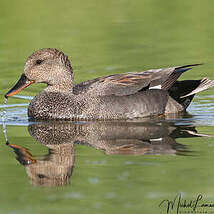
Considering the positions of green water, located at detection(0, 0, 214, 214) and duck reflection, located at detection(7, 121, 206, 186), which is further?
duck reflection, located at detection(7, 121, 206, 186)

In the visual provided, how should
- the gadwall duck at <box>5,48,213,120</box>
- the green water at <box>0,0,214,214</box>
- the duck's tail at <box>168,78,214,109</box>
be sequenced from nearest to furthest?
the green water at <box>0,0,214,214</box> → the gadwall duck at <box>5,48,213,120</box> → the duck's tail at <box>168,78,214,109</box>

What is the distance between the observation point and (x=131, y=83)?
36.3 feet

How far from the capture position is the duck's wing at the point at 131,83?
10.9m

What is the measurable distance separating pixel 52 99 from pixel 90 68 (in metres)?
3.54

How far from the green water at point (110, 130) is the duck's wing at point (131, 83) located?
0.67 meters

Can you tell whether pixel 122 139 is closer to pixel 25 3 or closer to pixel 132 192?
pixel 132 192

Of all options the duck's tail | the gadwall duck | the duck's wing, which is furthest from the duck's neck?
the duck's tail

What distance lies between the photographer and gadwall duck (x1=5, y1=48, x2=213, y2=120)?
425 inches

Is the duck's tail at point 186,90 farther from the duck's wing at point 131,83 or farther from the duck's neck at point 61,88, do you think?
the duck's neck at point 61,88

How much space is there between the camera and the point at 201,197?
A: 6.86m
